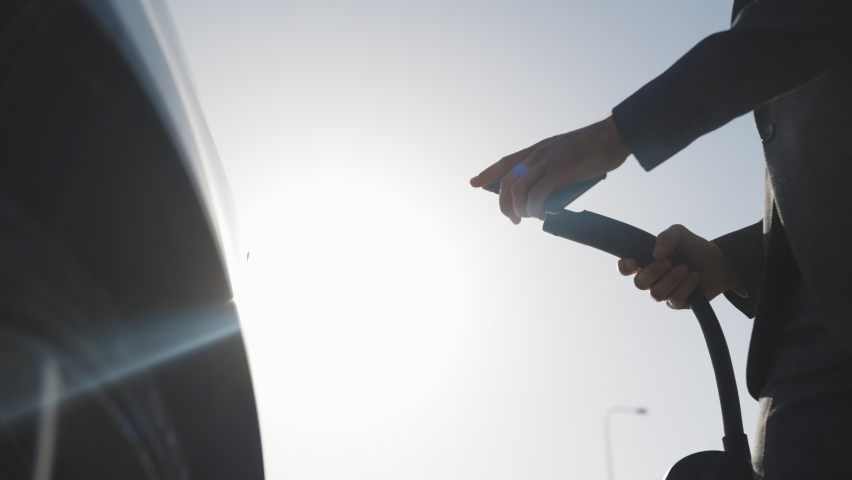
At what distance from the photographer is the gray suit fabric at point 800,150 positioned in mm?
1387

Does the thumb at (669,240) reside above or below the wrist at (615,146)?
below

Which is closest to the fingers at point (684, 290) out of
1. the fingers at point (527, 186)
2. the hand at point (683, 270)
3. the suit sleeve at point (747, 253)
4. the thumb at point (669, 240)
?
the hand at point (683, 270)

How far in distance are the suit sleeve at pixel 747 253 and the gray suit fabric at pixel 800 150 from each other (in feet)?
1.49

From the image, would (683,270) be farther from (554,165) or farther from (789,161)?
(554,165)

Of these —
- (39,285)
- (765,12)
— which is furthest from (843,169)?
(39,285)

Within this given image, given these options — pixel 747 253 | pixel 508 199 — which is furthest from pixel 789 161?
pixel 508 199

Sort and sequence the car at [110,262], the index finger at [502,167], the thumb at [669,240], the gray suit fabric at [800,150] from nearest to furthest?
1. the car at [110,262]
2. the gray suit fabric at [800,150]
3. the index finger at [502,167]
4. the thumb at [669,240]

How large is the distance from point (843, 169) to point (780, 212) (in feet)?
0.54

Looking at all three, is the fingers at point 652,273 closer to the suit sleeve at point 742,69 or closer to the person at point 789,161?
the person at point 789,161

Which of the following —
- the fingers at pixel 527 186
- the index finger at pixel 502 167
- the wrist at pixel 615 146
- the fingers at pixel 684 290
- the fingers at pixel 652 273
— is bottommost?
the fingers at pixel 684 290

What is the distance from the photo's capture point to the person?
139 cm

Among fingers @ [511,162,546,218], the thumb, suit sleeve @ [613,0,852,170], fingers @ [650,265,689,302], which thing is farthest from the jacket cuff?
fingers @ [650,265,689,302]

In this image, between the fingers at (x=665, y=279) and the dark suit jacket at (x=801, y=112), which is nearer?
the dark suit jacket at (x=801, y=112)

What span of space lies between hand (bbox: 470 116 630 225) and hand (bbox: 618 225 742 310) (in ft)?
1.47
